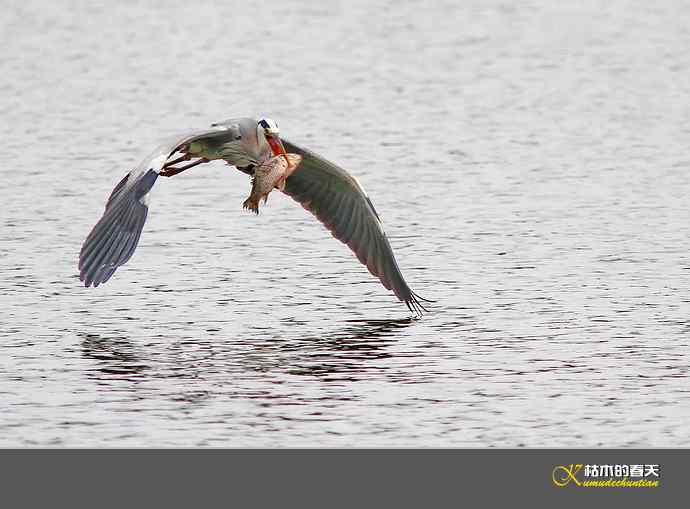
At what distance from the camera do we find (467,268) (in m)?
16.2

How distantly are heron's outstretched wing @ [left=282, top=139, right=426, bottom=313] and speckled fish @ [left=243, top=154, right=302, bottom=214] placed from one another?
0.98 ft

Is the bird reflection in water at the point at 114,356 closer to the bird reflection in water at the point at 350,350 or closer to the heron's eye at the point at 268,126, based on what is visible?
the bird reflection in water at the point at 350,350

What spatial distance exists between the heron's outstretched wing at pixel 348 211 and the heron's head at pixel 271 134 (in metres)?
0.24

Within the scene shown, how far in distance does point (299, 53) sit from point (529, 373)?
61.9 ft

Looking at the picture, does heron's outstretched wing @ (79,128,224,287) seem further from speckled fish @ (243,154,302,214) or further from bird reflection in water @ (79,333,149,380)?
speckled fish @ (243,154,302,214)

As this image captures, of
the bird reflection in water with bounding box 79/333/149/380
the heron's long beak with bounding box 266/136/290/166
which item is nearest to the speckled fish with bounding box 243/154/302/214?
the heron's long beak with bounding box 266/136/290/166

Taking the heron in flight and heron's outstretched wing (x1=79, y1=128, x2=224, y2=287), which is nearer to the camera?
heron's outstretched wing (x1=79, y1=128, x2=224, y2=287)

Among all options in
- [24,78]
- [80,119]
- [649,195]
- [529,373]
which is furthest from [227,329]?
[24,78]

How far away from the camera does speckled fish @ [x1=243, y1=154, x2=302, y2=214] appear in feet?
46.8

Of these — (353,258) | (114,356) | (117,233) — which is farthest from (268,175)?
(353,258)

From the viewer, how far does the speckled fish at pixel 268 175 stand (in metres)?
14.3

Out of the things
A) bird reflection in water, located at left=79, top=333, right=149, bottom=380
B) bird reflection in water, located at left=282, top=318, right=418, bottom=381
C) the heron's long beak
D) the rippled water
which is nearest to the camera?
the rippled water

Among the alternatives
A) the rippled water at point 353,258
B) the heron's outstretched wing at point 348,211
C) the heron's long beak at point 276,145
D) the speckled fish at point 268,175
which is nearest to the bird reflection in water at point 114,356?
the rippled water at point 353,258
